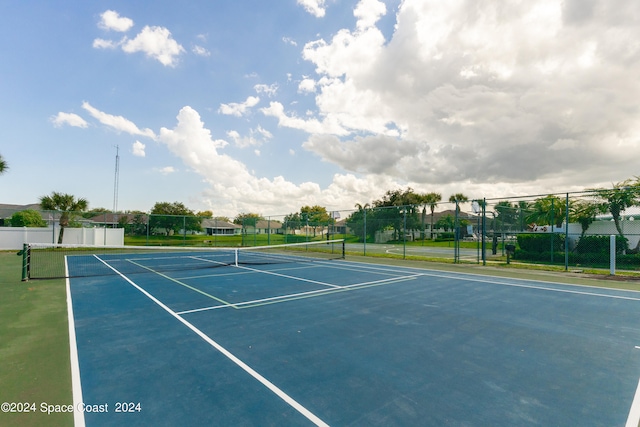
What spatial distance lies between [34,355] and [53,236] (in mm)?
25906

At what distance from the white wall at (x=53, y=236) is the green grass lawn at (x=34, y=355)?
21.4m

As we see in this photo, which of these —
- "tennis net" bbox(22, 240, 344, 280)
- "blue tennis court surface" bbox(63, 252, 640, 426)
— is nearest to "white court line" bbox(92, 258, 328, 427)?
"blue tennis court surface" bbox(63, 252, 640, 426)

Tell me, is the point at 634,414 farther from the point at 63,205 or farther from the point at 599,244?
the point at 63,205

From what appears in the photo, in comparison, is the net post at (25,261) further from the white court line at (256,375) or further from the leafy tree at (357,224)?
the leafy tree at (357,224)

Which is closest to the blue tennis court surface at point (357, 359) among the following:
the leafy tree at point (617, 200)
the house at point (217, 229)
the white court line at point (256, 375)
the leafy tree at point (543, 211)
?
the white court line at point (256, 375)

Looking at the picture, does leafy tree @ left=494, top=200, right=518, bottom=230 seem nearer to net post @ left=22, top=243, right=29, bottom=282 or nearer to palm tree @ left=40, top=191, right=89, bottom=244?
net post @ left=22, top=243, right=29, bottom=282

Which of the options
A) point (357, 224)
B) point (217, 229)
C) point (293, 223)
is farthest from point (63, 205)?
point (217, 229)

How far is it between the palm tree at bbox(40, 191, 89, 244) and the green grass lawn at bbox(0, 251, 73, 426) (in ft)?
70.9

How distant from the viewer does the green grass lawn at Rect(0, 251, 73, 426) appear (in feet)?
11.3

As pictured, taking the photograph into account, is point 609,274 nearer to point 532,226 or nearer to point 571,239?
point 571,239

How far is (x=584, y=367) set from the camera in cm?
430

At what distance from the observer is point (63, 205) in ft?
89.6

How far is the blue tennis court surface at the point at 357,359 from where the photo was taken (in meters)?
3.24

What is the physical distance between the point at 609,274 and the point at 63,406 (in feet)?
56.7
